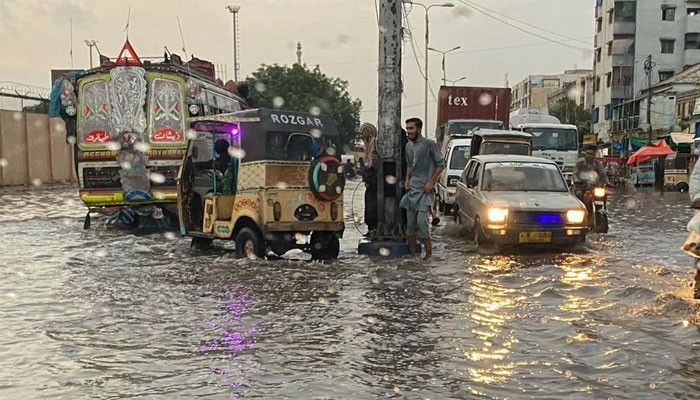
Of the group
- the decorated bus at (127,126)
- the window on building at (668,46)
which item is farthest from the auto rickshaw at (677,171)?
the window on building at (668,46)

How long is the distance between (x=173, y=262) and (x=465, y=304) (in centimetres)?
494

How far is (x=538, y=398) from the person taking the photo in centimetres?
416

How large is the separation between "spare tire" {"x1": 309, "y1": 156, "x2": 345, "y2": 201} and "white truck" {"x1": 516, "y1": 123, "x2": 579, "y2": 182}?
1468cm

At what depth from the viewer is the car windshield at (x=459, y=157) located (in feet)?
57.4

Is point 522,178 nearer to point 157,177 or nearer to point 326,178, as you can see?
point 326,178

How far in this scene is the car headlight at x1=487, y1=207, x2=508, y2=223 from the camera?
32.3 ft

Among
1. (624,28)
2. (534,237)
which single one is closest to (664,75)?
(624,28)

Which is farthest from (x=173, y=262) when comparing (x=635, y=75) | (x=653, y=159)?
(x=635, y=75)

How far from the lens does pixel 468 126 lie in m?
23.2

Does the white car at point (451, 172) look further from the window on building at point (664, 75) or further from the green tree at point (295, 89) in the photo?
the window on building at point (664, 75)

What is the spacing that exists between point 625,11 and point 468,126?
131 ft

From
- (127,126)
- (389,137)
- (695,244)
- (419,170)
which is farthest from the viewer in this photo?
(127,126)

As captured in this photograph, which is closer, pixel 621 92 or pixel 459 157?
pixel 459 157

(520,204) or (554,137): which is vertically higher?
(554,137)
